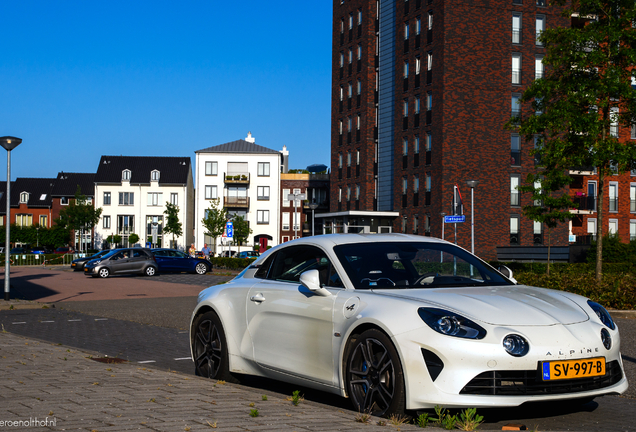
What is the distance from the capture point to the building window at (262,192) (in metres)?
88.4

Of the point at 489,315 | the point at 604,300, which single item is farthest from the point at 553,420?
the point at 604,300

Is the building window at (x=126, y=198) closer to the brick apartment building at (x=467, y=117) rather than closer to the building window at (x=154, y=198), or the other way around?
the building window at (x=154, y=198)

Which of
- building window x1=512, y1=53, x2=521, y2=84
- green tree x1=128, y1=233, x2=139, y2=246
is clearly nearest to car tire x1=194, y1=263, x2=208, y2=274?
building window x1=512, y1=53, x2=521, y2=84

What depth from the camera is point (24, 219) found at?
4350 inches

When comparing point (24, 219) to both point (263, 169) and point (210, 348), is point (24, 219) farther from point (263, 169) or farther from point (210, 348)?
point (210, 348)

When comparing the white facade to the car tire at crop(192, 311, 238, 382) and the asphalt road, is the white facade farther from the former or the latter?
the car tire at crop(192, 311, 238, 382)

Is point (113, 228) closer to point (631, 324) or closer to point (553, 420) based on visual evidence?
point (631, 324)

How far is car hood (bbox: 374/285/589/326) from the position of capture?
4.86 metres

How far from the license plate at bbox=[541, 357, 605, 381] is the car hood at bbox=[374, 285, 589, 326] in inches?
11.3

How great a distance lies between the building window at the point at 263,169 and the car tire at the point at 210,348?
8191 cm

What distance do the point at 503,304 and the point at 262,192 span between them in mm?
84058

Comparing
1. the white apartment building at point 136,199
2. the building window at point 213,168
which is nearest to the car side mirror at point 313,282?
the building window at point 213,168

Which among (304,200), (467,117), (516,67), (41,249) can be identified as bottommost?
(41,249)

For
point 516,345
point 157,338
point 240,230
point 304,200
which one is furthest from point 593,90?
point 304,200
